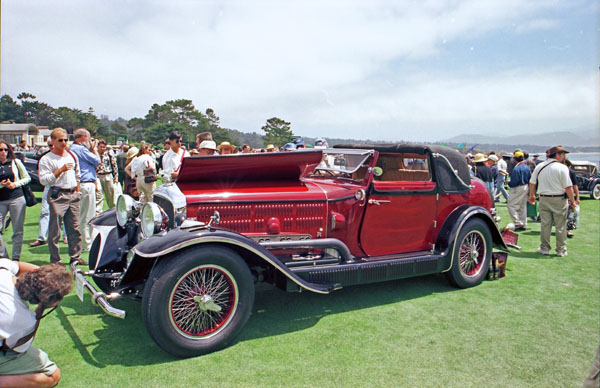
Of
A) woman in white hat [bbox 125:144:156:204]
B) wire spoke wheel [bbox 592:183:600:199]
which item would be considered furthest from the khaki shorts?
wire spoke wheel [bbox 592:183:600:199]

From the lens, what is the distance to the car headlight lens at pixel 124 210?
4.30 m

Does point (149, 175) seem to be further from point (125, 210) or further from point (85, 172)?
point (125, 210)

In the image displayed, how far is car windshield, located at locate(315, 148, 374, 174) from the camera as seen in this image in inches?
190

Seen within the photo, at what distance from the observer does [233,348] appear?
348 centimetres

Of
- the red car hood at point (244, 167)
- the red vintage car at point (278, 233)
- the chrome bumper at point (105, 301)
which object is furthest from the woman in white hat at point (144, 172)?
the chrome bumper at point (105, 301)

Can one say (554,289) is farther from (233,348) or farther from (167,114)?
(167,114)

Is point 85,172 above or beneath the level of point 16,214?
above

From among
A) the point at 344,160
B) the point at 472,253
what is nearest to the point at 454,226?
the point at 472,253

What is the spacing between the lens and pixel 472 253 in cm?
526

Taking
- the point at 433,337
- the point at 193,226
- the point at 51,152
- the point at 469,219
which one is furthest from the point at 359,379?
the point at 51,152

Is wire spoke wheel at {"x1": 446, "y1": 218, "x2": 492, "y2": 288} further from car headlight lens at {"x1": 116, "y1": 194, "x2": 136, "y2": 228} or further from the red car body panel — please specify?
car headlight lens at {"x1": 116, "y1": 194, "x2": 136, "y2": 228}

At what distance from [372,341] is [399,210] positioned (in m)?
1.74

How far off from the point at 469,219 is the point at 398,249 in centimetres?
114

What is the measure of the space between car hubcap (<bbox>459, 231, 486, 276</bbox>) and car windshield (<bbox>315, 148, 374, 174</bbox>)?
1.79 m
